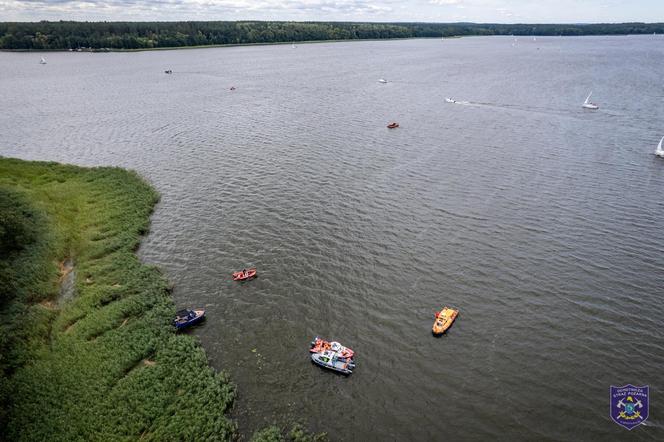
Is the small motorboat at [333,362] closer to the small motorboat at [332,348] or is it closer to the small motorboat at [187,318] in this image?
the small motorboat at [332,348]

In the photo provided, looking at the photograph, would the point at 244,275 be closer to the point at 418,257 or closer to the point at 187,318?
the point at 187,318

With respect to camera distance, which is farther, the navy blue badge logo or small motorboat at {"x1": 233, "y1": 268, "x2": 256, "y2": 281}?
small motorboat at {"x1": 233, "y1": 268, "x2": 256, "y2": 281}

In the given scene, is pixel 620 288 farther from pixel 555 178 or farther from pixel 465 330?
pixel 555 178

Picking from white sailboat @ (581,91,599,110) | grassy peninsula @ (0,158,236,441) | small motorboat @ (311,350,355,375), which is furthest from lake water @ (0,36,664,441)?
white sailboat @ (581,91,599,110)

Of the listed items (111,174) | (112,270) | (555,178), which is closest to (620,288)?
(555,178)

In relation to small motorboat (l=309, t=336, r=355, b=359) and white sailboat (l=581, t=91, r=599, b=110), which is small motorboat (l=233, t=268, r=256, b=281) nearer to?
small motorboat (l=309, t=336, r=355, b=359)

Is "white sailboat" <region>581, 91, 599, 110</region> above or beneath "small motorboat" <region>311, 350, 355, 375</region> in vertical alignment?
above
